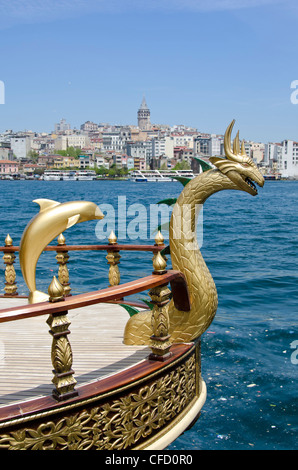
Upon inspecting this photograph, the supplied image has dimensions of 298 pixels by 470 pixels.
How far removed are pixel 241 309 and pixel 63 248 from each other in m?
4.19

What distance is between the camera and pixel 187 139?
640 ft

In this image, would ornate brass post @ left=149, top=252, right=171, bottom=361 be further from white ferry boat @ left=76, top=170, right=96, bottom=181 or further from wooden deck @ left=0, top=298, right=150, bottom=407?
white ferry boat @ left=76, top=170, right=96, bottom=181

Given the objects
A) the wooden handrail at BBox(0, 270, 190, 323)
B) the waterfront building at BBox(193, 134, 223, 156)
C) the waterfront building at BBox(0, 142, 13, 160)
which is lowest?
the wooden handrail at BBox(0, 270, 190, 323)

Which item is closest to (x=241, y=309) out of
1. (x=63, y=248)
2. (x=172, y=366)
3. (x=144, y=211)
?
(x=63, y=248)

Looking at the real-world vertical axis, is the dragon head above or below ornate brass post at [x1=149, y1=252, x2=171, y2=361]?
above

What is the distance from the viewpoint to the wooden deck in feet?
10.6

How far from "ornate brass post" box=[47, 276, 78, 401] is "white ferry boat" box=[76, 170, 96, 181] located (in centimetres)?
11500

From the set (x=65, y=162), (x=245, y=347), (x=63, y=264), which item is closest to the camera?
(x=63, y=264)

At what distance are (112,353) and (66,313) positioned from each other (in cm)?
117

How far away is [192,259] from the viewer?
4.06 metres

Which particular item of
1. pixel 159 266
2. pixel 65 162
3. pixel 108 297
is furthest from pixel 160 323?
pixel 65 162

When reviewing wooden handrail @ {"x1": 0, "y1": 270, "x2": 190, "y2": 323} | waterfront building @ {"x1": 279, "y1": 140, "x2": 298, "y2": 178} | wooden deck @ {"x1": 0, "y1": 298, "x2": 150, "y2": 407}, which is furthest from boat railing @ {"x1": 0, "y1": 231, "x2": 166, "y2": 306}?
waterfront building @ {"x1": 279, "y1": 140, "x2": 298, "y2": 178}

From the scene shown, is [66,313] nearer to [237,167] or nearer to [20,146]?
[237,167]
